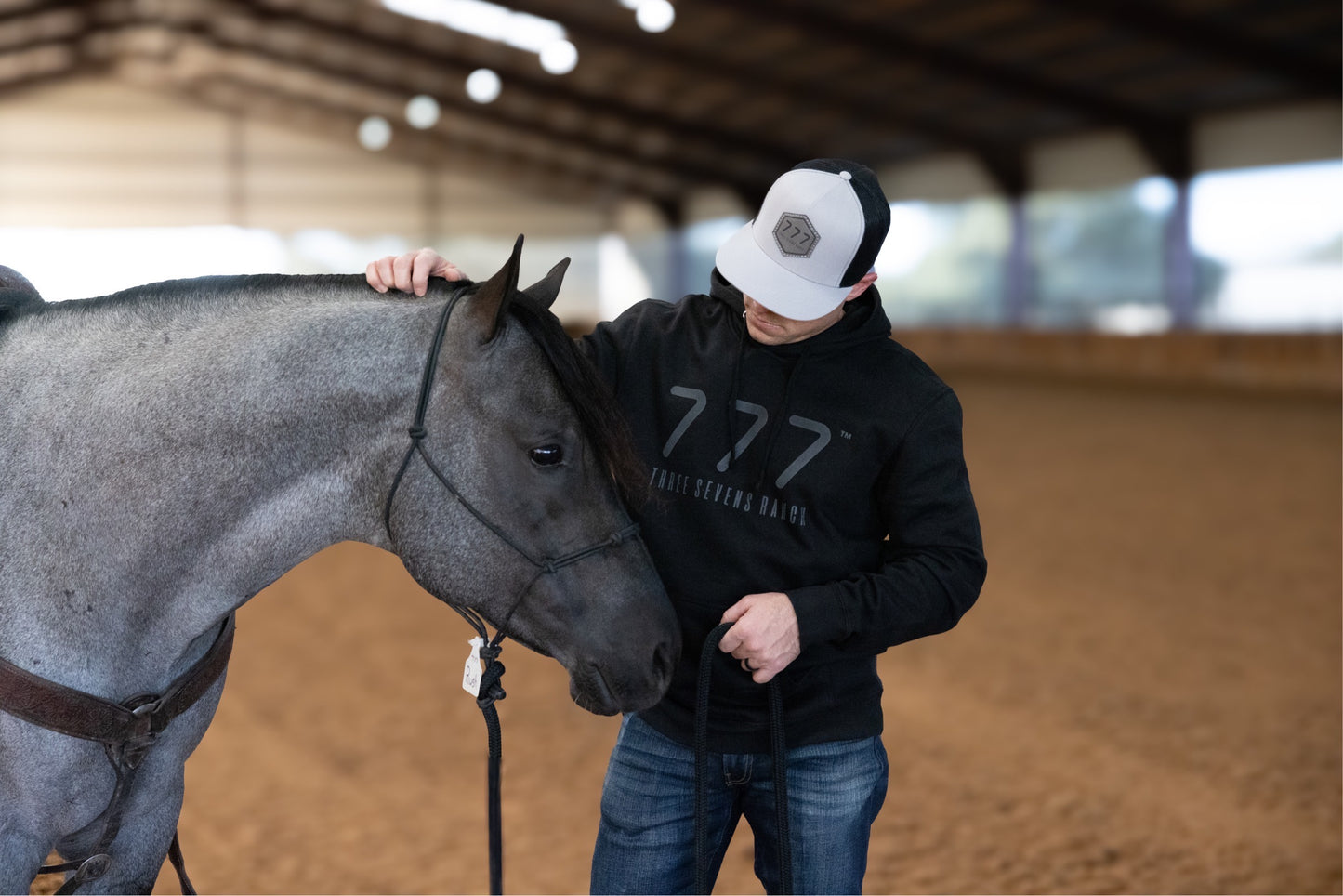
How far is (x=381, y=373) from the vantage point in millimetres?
1360

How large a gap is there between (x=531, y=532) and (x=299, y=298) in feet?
1.44

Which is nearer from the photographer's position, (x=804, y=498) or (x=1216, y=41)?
(x=804, y=498)

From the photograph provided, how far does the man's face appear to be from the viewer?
1.50 m

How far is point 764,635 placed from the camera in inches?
55.0

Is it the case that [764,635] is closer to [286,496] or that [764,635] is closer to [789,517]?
[789,517]

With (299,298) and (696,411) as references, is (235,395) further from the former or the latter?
(696,411)

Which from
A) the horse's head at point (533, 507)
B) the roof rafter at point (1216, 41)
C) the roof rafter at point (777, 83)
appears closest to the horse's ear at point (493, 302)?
the horse's head at point (533, 507)

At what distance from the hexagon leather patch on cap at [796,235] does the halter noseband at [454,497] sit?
0.41 meters

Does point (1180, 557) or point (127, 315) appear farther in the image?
point (1180, 557)

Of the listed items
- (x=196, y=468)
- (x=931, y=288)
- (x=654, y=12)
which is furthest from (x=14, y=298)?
(x=931, y=288)

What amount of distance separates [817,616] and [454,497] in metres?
0.48

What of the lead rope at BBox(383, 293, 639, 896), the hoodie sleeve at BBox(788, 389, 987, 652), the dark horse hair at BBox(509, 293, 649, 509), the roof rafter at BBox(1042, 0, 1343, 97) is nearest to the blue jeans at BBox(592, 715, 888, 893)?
the hoodie sleeve at BBox(788, 389, 987, 652)

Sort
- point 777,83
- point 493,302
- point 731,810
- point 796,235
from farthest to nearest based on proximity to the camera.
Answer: point 777,83 < point 731,810 < point 796,235 < point 493,302

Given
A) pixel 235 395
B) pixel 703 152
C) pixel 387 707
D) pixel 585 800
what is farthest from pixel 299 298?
pixel 703 152
